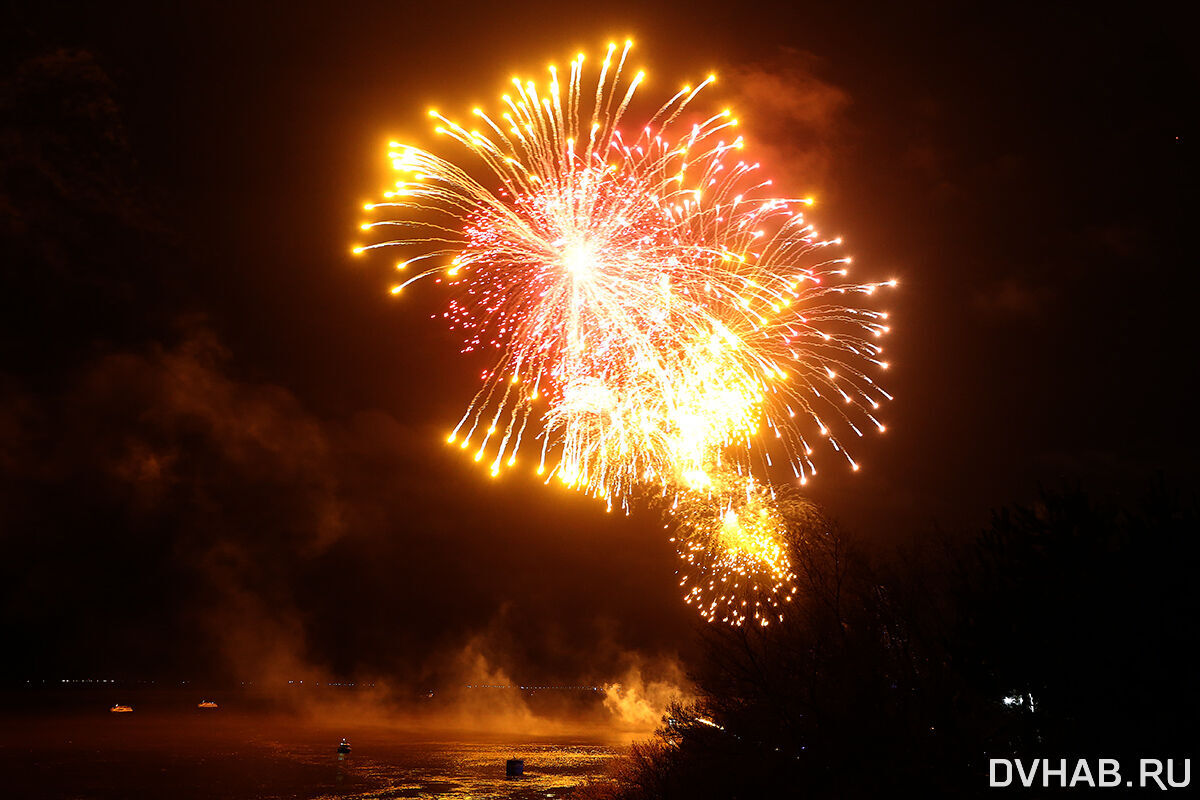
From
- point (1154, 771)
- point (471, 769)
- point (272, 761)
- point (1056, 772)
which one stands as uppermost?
point (1154, 771)

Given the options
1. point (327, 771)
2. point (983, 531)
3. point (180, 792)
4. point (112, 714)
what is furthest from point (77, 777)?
point (112, 714)

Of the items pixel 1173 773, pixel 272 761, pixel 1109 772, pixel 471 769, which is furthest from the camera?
pixel 272 761

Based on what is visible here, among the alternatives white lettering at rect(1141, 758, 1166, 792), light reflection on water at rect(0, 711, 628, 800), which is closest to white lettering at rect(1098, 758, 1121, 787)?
white lettering at rect(1141, 758, 1166, 792)

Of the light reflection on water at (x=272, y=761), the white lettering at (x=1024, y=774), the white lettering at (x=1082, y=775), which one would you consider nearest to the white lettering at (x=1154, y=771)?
the white lettering at (x=1082, y=775)

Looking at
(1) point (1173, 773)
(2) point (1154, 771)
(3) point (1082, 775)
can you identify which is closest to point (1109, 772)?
(3) point (1082, 775)

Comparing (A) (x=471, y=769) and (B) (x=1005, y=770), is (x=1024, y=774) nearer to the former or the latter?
(B) (x=1005, y=770)

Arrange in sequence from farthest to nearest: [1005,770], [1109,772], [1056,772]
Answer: [1005,770] < [1056,772] < [1109,772]

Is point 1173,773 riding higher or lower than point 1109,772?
higher

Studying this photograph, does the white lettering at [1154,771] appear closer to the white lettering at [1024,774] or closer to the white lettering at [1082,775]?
the white lettering at [1082,775]

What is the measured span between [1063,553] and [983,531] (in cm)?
150

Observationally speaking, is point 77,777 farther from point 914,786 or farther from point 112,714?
point 112,714

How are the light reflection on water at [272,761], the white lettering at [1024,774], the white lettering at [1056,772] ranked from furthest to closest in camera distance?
the light reflection on water at [272,761]
the white lettering at [1024,774]
the white lettering at [1056,772]

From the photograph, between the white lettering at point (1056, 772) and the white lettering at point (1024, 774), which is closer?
the white lettering at point (1056, 772)

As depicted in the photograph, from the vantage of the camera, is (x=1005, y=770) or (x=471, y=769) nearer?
(x=1005, y=770)
